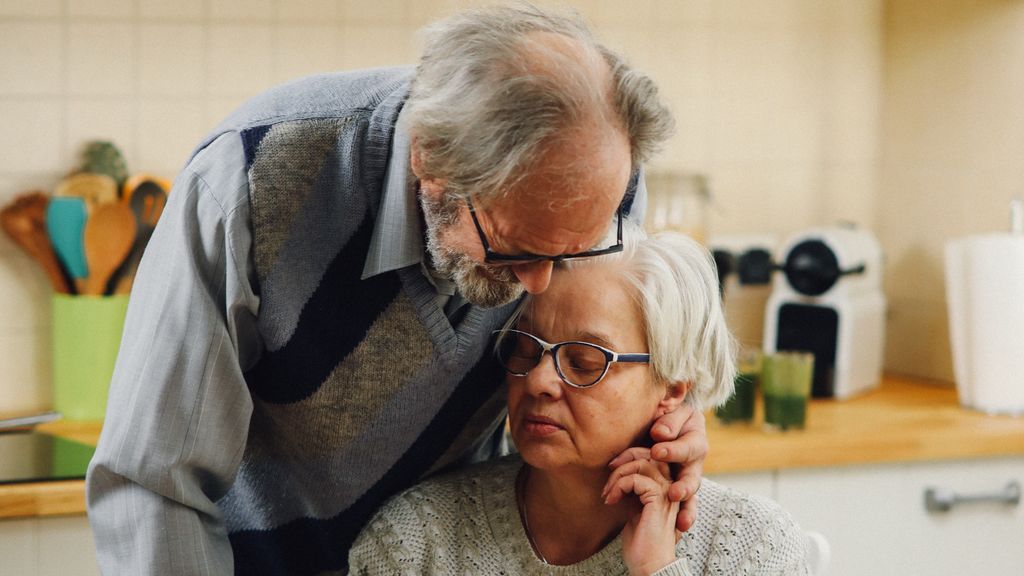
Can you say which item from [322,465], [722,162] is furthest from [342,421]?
[722,162]

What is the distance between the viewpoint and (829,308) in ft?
8.60

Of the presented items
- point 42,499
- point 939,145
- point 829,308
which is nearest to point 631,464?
point 42,499

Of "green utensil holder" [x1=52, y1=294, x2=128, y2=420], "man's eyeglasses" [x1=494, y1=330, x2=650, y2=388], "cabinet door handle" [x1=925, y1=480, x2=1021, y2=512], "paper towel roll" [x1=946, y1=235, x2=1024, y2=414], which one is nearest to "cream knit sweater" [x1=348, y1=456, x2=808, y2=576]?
"man's eyeglasses" [x1=494, y1=330, x2=650, y2=388]

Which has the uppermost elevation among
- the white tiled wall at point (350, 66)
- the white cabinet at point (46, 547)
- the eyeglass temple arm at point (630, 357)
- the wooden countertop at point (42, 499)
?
the white tiled wall at point (350, 66)

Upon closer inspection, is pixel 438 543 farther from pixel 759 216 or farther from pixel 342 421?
pixel 759 216

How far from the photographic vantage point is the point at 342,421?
140 cm

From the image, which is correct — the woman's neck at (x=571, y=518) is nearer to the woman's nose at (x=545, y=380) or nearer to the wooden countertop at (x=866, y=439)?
the woman's nose at (x=545, y=380)

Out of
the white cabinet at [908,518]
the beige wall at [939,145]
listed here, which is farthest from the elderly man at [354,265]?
the beige wall at [939,145]

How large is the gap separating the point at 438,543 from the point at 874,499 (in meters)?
1.12

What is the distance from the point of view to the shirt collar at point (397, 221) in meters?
1.25

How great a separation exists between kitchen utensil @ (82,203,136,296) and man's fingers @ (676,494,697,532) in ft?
4.60

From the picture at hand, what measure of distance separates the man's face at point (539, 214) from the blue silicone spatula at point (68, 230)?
1.33 m

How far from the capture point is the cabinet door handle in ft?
7.30

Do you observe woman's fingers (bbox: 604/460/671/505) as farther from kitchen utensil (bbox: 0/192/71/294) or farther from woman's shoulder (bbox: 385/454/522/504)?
kitchen utensil (bbox: 0/192/71/294)
